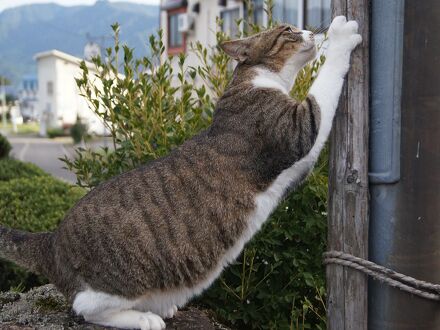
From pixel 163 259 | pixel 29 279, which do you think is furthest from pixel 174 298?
pixel 29 279

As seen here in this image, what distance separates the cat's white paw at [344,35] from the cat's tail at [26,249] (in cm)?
170

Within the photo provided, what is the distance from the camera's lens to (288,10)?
1307 cm

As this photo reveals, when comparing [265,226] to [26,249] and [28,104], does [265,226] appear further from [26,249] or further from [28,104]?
[28,104]

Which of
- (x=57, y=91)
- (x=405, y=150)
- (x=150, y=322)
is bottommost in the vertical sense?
(x=150, y=322)

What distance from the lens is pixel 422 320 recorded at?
2.51 metres

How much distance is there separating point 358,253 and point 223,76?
184 centimetres

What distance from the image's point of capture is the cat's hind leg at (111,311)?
115 inches

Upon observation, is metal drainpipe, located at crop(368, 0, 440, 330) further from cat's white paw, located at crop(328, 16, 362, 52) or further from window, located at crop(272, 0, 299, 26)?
window, located at crop(272, 0, 299, 26)

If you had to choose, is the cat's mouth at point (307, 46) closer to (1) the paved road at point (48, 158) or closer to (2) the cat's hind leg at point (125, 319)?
(2) the cat's hind leg at point (125, 319)

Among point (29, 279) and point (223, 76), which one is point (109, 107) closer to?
point (223, 76)

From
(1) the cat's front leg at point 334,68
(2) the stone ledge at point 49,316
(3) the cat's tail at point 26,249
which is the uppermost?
(1) the cat's front leg at point 334,68

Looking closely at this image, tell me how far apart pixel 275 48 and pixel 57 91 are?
3989 cm

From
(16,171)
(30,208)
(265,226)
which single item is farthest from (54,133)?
(265,226)

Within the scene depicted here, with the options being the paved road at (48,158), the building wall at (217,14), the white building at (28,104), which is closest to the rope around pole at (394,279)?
the building wall at (217,14)
